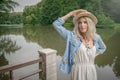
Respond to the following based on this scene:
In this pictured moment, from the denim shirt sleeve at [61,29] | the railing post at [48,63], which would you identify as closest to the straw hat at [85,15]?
the denim shirt sleeve at [61,29]

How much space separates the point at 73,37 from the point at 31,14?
19.0 m

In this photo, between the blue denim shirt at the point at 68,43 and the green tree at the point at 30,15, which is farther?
the green tree at the point at 30,15

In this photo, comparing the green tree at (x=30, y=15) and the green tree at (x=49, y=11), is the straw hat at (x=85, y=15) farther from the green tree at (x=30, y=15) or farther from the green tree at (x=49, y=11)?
the green tree at (x=49, y=11)

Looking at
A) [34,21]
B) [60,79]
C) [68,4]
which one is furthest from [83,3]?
[60,79]

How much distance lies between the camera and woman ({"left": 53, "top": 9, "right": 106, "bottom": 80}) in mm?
1758

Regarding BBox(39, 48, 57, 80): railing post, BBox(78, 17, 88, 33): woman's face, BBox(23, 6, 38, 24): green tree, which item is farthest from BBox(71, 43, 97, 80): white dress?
BBox(23, 6, 38, 24): green tree

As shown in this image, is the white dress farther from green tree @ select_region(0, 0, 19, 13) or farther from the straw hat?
green tree @ select_region(0, 0, 19, 13)

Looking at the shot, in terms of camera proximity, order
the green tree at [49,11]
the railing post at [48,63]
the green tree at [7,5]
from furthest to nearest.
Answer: the green tree at [49,11] → the green tree at [7,5] → the railing post at [48,63]

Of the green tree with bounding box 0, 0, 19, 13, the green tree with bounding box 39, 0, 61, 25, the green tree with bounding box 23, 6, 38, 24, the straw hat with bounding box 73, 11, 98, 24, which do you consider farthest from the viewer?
the green tree with bounding box 39, 0, 61, 25

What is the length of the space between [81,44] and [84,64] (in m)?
0.16

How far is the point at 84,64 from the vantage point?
1782 millimetres

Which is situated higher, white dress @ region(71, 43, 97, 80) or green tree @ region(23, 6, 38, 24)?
green tree @ region(23, 6, 38, 24)

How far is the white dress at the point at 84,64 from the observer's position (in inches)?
69.1

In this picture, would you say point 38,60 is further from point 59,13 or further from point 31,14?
point 59,13
